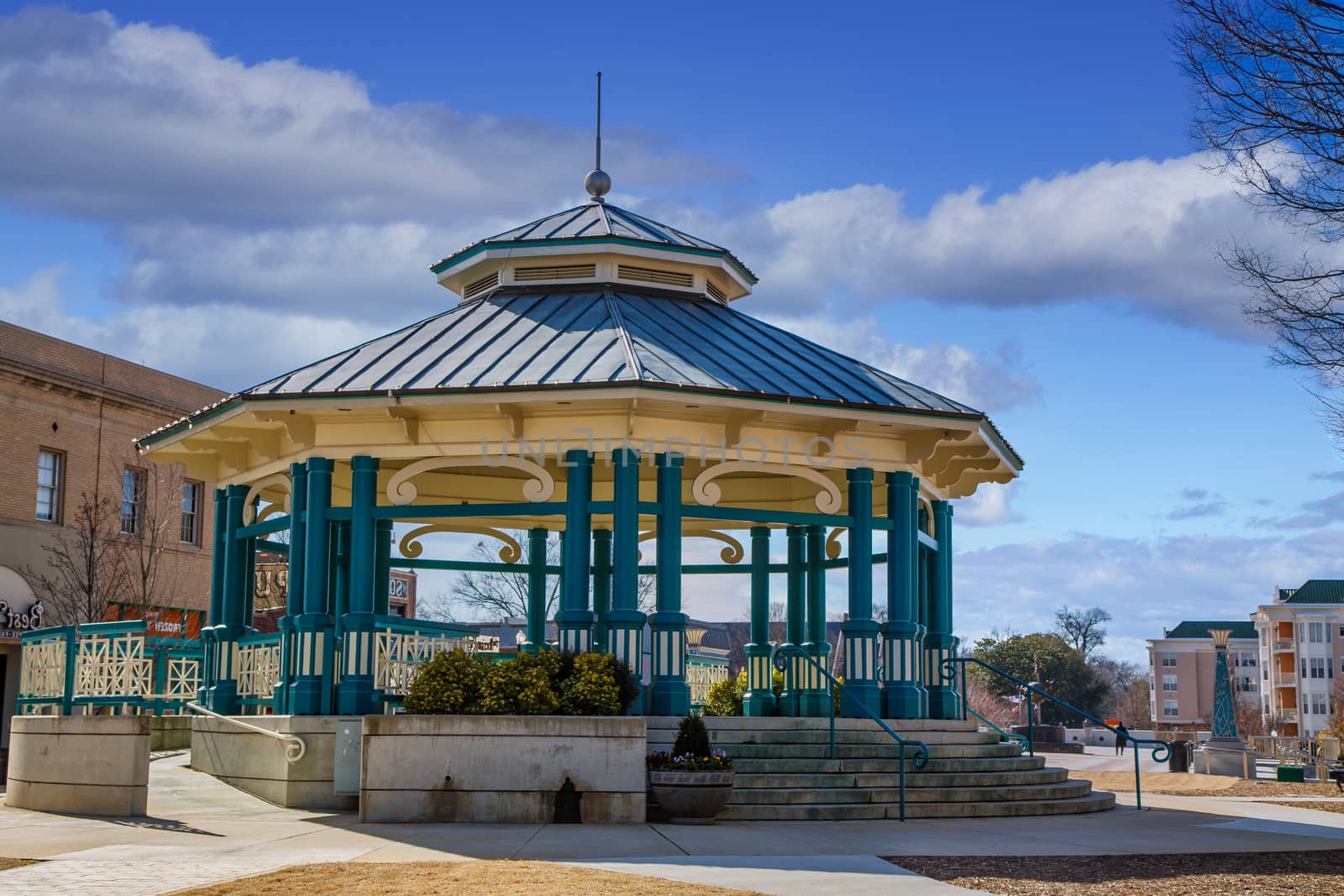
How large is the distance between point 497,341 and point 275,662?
4.91 m

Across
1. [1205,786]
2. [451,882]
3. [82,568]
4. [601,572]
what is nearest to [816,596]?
[601,572]

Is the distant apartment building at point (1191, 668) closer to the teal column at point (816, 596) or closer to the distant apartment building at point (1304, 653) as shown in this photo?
the distant apartment building at point (1304, 653)

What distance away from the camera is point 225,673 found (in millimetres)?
19766

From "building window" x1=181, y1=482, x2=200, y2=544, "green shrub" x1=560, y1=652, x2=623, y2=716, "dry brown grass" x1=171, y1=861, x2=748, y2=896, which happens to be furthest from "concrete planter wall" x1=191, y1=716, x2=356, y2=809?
"building window" x1=181, y1=482, x2=200, y2=544

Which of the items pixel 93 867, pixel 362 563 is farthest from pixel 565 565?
pixel 93 867

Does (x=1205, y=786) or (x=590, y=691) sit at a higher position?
(x=590, y=691)

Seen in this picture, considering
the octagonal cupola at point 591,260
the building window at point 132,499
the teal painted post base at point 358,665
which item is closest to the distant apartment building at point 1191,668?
the building window at point 132,499

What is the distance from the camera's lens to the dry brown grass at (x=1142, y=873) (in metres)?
10.7

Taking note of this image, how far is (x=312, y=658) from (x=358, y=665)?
0.79 metres

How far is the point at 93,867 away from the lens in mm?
11398

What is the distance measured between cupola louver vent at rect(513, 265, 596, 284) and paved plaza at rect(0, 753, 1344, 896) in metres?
8.05

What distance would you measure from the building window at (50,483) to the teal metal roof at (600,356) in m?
20.8

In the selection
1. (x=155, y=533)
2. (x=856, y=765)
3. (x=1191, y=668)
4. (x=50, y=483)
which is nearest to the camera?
(x=856, y=765)

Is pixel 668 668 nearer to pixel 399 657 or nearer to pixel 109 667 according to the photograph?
pixel 399 657
